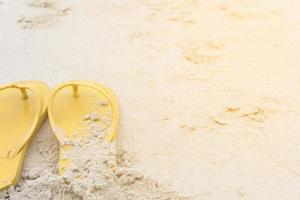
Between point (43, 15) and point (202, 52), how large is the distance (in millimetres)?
→ 703

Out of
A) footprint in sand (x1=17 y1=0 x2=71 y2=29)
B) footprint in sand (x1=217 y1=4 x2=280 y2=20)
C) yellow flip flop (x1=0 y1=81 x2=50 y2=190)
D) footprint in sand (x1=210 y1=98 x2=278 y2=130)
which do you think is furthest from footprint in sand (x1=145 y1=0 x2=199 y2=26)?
yellow flip flop (x1=0 y1=81 x2=50 y2=190)

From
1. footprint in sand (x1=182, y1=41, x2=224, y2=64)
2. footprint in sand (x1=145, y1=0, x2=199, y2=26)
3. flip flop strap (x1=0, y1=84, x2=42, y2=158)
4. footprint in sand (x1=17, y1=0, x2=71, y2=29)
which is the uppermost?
footprint in sand (x1=145, y1=0, x2=199, y2=26)

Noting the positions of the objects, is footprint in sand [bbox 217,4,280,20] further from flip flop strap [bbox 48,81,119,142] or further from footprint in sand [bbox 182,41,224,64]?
flip flop strap [bbox 48,81,119,142]

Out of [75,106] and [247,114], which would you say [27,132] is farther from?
[247,114]

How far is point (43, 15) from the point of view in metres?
1.49

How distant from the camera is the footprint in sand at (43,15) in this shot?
144 cm

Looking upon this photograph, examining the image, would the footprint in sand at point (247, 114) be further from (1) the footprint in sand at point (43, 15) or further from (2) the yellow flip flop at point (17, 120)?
(1) the footprint in sand at point (43, 15)

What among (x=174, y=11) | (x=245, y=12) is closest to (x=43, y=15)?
(x=174, y=11)

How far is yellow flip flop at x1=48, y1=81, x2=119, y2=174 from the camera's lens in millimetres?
938

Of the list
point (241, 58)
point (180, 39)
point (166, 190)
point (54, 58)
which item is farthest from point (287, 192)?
point (54, 58)

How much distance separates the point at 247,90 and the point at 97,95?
1.58 ft

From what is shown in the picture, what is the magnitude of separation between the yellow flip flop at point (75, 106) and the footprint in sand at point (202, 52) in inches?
14.0

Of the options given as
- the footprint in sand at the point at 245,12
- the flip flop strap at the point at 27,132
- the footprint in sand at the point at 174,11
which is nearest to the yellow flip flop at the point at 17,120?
the flip flop strap at the point at 27,132

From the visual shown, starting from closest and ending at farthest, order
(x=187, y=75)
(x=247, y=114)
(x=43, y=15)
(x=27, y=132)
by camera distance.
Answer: (x=27, y=132) < (x=247, y=114) < (x=187, y=75) < (x=43, y=15)
